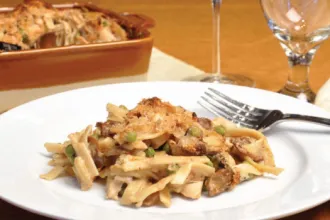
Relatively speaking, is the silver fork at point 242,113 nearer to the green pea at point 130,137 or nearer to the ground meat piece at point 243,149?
the ground meat piece at point 243,149

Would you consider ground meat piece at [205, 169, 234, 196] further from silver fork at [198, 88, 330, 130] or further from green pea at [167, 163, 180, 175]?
silver fork at [198, 88, 330, 130]

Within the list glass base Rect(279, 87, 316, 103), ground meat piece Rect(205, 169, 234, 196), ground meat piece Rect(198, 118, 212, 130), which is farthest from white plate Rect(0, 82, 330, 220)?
glass base Rect(279, 87, 316, 103)

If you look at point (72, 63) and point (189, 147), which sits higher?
point (189, 147)

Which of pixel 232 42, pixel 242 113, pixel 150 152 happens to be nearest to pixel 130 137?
pixel 150 152

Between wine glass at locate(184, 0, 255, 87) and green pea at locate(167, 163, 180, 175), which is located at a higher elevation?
green pea at locate(167, 163, 180, 175)

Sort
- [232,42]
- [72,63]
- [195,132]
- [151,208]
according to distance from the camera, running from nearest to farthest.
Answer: [151,208] → [195,132] → [72,63] → [232,42]

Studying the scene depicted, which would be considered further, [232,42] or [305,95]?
[232,42]

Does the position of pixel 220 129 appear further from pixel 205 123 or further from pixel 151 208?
pixel 151 208
